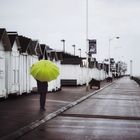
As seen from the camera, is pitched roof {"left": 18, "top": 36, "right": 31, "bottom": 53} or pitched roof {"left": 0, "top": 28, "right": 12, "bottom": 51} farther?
pitched roof {"left": 18, "top": 36, "right": 31, "bottom": 53}

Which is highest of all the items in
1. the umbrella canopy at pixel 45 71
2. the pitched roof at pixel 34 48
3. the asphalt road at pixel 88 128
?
the pitched roof at pixel 34 48

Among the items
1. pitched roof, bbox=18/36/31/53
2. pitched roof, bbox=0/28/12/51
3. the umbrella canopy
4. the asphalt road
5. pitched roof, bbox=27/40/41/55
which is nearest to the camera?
the asphalt road

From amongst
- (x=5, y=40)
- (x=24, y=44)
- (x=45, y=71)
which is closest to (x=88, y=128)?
(x=45, y=71)

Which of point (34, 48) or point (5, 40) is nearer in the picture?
point (5, 40)

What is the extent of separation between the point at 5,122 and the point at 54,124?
5.63ft

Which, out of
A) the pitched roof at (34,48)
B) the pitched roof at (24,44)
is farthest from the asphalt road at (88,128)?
the pitched roof at (34,48)

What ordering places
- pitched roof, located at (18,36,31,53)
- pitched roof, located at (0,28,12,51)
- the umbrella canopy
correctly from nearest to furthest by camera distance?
the umbrella canopy → pitched roof, located at (0,28,12,51) → pitched roof, located at (18,36,31,53)

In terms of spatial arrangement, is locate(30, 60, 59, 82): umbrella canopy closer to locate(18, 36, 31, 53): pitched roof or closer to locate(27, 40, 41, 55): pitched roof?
locate(18, 36, 31, 53): pitched roof

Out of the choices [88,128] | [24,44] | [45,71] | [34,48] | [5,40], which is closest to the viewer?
[88,128]

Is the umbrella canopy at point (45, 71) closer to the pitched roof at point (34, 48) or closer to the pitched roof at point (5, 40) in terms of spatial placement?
the pitched roof at point (5, 40)

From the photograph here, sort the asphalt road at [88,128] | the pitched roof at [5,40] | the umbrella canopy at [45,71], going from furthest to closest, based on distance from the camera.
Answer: the pitched roof at [5,40] → the umbrella canopy at [45,71] → the asphalt road at [88,128]

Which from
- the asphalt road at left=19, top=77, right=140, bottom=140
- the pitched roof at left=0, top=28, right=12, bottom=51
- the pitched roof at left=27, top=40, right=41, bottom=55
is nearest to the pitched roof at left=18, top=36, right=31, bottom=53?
the pitched roof at left=27, top=40, right=41, bottom=55

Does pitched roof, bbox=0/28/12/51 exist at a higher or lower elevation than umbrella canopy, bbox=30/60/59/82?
higher

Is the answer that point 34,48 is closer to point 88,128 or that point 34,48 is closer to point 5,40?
point 5,40
